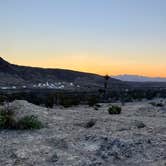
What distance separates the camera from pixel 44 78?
548 ft

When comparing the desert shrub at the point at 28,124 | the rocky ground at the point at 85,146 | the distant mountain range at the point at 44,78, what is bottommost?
the rocky ground at the point at 85,146

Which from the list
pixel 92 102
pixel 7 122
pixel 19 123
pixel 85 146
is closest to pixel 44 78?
pixel 92 102

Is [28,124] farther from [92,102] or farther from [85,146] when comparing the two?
[92,102]

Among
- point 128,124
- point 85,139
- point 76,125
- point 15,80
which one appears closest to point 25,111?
point 76,125

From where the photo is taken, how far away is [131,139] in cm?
1897

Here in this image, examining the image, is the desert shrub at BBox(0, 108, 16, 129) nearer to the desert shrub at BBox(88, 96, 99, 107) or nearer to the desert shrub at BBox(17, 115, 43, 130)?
the desert shrub at BBox(17, 115, 43, 130)

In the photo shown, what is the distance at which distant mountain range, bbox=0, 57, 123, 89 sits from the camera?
477ft

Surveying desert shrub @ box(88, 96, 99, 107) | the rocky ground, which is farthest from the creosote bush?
desert shrub @ box(88, 96, 99, 107)

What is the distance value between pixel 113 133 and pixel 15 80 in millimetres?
129745

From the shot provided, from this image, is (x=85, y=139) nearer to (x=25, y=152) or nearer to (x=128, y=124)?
(x=25, y=152)

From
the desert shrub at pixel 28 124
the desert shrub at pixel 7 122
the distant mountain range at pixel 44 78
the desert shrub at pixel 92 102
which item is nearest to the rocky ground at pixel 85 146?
the desert shrub at pixel 28 124

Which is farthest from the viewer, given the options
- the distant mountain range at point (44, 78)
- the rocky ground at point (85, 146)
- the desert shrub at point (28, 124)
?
the distant mountain range at point (44, 78)

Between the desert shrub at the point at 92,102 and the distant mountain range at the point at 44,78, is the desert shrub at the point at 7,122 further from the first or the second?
the distant mountain range at the point at 44,78

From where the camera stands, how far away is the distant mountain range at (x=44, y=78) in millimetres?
145250
